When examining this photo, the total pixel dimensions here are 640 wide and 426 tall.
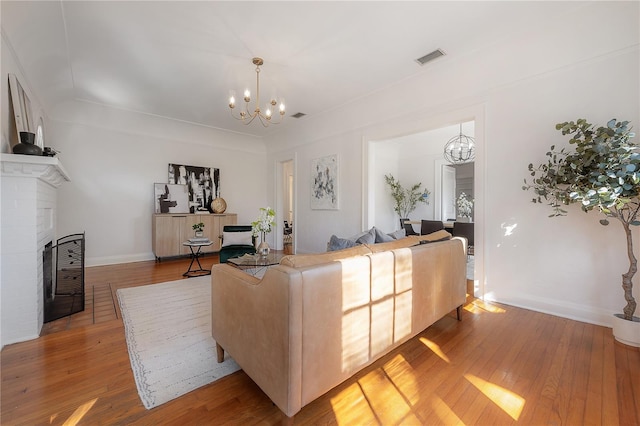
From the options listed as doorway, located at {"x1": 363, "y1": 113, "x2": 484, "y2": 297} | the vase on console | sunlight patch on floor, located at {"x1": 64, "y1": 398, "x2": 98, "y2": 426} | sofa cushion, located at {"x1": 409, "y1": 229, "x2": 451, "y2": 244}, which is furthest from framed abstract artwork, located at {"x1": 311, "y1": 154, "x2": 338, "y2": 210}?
sunlight patch on floor, located at {"x1": 64, "y1": 398, "x2": 98, "y2": 426}

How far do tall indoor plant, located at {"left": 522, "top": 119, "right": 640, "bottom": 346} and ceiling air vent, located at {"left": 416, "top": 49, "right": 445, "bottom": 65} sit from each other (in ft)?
5.56

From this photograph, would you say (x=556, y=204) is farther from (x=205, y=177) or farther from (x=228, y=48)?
(x=205, y=177)

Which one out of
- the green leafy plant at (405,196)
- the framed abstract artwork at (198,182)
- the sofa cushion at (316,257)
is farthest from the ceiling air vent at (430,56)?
the framed abstract artwork at (198,182)

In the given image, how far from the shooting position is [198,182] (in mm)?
6258

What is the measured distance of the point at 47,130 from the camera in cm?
456

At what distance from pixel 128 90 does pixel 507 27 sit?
5.40 metres

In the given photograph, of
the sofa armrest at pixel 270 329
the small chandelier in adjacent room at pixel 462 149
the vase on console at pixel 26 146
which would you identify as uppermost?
the small chandelier in adjacent room at pixel 462 149

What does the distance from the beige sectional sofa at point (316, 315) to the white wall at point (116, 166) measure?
4.82 metres

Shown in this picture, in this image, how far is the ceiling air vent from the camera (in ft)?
10.7

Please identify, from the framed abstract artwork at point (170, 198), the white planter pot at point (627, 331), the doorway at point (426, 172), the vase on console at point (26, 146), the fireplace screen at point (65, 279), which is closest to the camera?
the white planter pot at point (627, 331)

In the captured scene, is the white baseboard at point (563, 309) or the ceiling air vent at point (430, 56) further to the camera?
the ceiling air vent at point (430, 56)

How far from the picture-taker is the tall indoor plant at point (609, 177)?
2.05 m

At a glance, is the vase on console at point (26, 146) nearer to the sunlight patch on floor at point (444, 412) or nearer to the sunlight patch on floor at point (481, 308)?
the sunlight patch on floor at point (444, 412)

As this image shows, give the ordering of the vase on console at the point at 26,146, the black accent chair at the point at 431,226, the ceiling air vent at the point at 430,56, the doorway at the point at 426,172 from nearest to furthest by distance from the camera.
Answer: the vase on console at the point at 26,146 → the ceiling air vent at the point at 430,56 → the black accent chair at the point at 431,226 → the doorway at the point at 426,172
